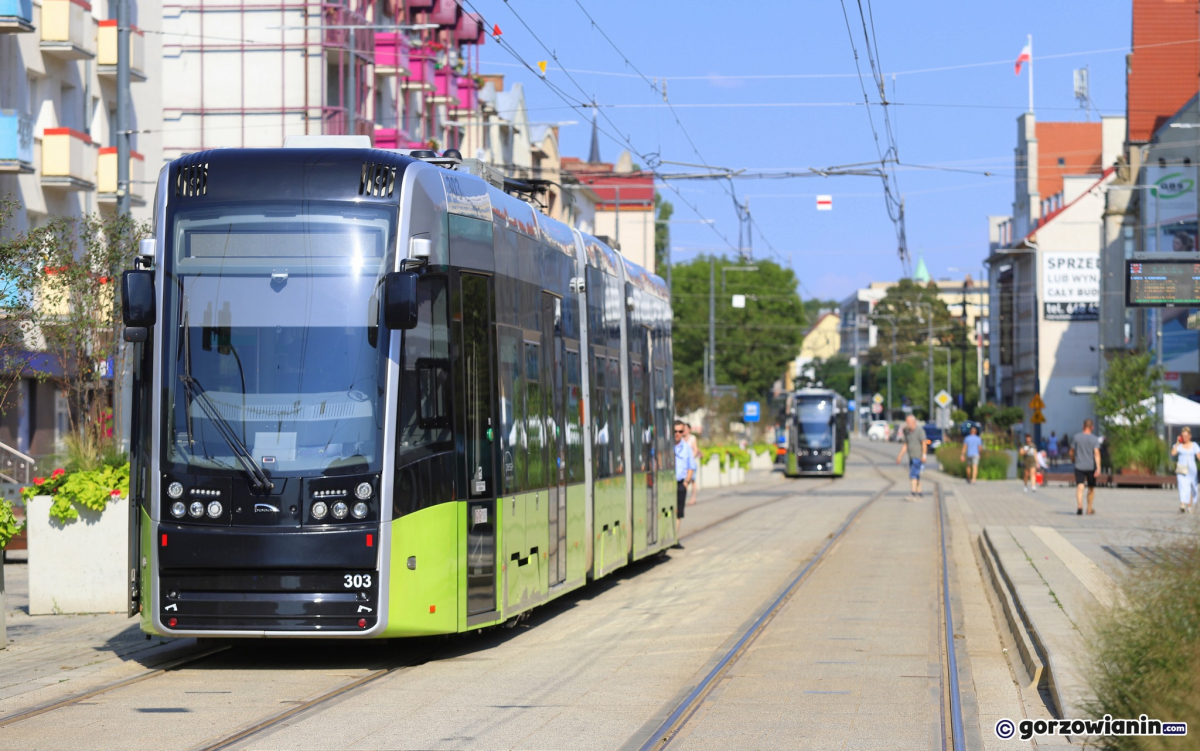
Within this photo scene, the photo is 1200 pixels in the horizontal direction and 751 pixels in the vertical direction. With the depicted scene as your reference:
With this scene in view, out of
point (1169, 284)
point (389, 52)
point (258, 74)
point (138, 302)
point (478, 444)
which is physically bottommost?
point (478, 444)

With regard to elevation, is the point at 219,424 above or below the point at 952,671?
above

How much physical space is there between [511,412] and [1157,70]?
67.5 metres

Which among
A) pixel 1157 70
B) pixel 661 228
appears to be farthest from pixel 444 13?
pixel 661 228

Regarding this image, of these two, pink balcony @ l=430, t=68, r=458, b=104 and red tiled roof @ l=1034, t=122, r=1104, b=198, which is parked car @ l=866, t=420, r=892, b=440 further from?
pink balcony @ l=430, t=68, r=458, b=104

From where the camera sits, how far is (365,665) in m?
11.1

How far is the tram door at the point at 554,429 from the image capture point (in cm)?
1349

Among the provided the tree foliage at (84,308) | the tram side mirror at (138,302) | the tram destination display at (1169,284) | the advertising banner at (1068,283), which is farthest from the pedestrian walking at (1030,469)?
the tram side mirror at (138,302)

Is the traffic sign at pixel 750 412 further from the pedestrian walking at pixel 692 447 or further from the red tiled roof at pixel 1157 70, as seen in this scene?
the pedestrian walking at pixel 692 447

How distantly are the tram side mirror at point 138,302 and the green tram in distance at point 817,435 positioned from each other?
47.2m

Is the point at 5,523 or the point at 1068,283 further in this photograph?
the point at 1068,283

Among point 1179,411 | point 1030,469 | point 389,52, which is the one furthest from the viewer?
point 389,52

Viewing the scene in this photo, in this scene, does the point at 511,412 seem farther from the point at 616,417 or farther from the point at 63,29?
the point at 63,29

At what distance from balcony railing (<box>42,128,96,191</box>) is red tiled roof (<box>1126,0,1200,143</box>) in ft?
163

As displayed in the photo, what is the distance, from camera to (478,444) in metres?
11.5
